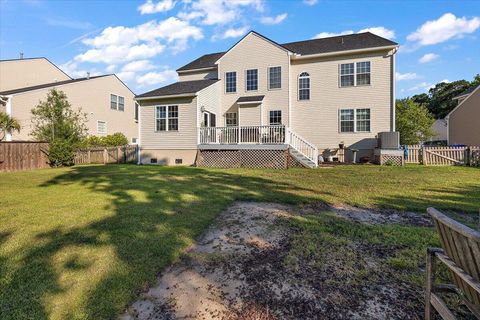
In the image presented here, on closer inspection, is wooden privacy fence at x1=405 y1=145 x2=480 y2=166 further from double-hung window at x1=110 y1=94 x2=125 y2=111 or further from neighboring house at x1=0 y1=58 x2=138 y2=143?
double-hung window at x1=110 y1=94 x2=125 y2=111

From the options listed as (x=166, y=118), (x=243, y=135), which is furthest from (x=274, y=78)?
(x=166, y=118)

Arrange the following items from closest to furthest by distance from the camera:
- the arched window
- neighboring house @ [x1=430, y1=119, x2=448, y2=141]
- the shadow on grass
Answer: the shadow on grass < the arched window < neighboring house @ [x1=430, y1=119, x2=448, y2=141]

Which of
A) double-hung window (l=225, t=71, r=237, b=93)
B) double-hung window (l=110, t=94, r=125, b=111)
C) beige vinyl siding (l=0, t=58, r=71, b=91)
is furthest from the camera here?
double-hung window (l=110, t=94, r=125, b=111)

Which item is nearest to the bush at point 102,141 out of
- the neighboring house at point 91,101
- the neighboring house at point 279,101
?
the neighboring house at point 91,101

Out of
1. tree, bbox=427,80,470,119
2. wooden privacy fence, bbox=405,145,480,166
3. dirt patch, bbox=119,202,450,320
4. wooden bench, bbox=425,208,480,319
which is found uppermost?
tree, bbox=427,80,470,119

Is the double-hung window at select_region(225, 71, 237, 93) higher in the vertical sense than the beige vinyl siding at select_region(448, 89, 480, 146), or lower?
higher

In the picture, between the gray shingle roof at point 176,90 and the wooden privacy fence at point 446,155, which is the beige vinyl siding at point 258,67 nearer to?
the gray shingle roof at point 176,90

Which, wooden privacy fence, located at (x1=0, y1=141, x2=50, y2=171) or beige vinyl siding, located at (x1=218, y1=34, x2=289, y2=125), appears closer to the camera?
wooden privacy fence, located at (x1=0, y1=141, x2=50, y2=171)

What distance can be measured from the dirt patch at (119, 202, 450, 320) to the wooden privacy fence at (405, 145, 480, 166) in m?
13.6

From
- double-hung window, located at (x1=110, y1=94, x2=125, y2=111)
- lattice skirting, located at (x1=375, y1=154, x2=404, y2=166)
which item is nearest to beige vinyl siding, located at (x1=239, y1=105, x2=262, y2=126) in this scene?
lattice skirting, located at (x1=375, y1=154, x2=404, y2=166)

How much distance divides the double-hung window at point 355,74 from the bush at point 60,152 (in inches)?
669

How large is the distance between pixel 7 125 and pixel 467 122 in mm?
35596

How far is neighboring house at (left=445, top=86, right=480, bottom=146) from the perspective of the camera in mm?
22531

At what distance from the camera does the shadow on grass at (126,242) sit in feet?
8.31
